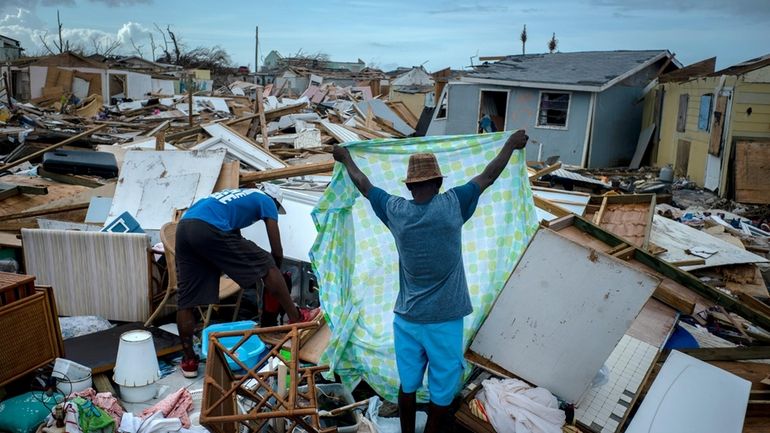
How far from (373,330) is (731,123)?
910 centimetres

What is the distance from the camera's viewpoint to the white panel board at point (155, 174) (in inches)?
228

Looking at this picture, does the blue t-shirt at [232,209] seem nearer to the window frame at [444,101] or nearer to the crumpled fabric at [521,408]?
the crumpled fabric at [521,408]

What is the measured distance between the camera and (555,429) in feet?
9.98

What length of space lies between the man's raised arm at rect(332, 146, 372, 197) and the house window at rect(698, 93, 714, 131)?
10.3 metres

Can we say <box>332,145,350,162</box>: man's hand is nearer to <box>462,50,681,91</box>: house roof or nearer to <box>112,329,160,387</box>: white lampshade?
<box>112,329,160,387</box>: white lampshade

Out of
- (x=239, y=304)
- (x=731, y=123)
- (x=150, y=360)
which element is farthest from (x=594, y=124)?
(x=150, y=360)

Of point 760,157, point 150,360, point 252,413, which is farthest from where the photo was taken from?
point 760,157

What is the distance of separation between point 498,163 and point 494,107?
1467 centimetres

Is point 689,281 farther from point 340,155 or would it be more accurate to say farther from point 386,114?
point 386,114

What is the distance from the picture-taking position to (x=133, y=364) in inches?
144

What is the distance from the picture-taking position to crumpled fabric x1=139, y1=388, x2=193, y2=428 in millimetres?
3350

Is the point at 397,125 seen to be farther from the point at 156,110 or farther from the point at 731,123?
the point at 731,123

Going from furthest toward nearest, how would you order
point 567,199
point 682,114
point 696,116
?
point 682,114
point 696,116
point 567,199

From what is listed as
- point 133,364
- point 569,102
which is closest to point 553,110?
point 569,102
